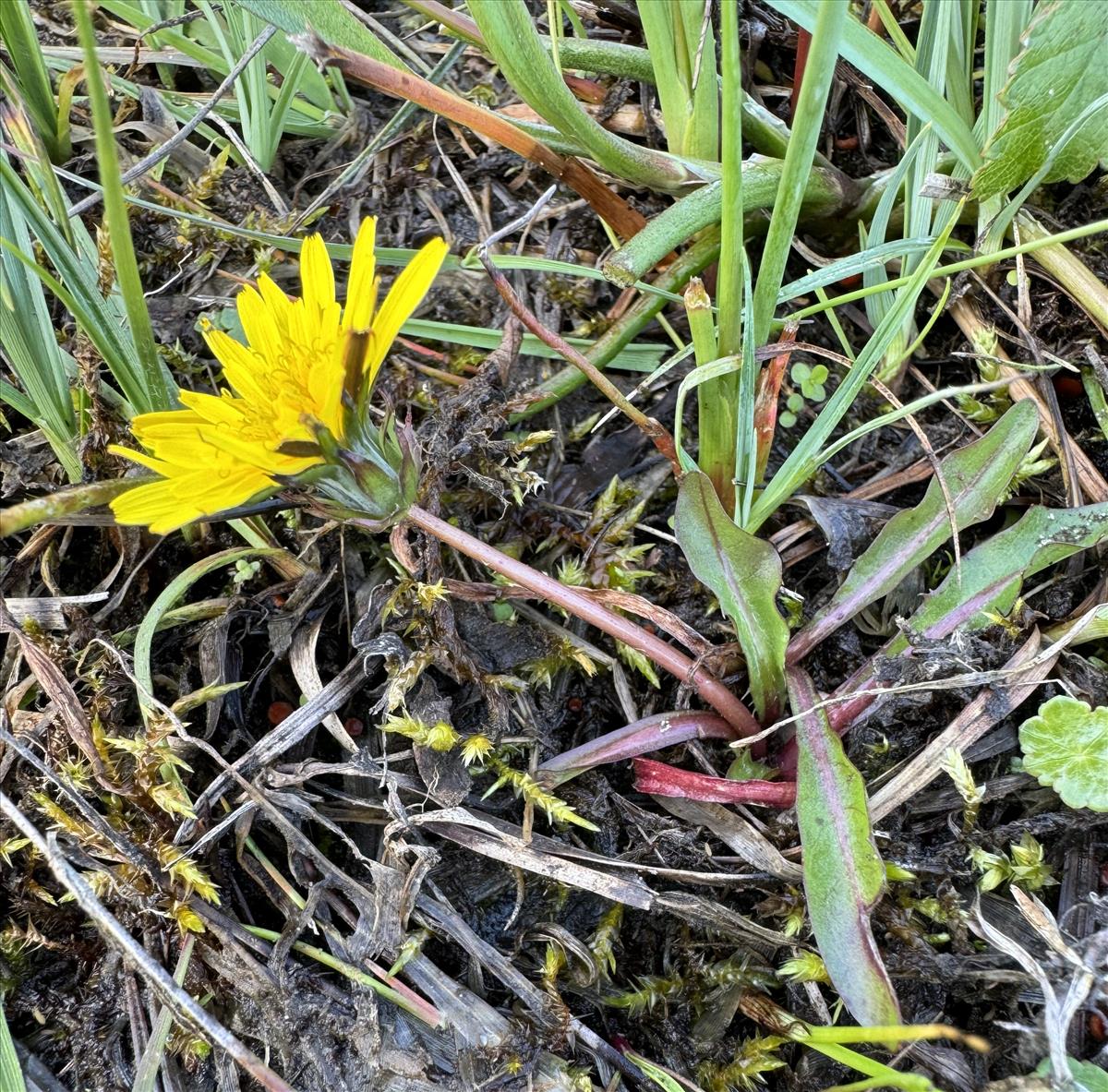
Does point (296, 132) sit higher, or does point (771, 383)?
point (296, 132)

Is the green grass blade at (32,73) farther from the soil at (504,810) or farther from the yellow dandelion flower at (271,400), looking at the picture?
the yellow dandelion flower at (271,400)

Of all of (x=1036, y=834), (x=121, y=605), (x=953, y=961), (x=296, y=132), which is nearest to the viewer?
(x=953, y=961)

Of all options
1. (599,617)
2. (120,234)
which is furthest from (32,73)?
(599,617)

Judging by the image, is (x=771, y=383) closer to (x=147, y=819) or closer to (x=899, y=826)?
(x=899, y=826)

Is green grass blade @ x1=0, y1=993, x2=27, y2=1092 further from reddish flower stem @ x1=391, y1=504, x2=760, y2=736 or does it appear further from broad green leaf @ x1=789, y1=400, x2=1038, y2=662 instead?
broad green leaf @ x1=789, y1=400, x2=1038, y2=662

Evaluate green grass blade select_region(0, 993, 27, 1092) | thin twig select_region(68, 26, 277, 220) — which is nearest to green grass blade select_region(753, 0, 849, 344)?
thin twig select_region(68, 26, 277, 220)

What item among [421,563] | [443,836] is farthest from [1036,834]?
Answer: [421,563]

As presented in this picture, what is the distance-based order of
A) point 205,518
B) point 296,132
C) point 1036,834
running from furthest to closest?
point 296,132 → point 205,518 → point 1036,834
